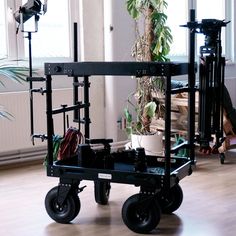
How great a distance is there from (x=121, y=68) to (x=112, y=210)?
39.6 inches

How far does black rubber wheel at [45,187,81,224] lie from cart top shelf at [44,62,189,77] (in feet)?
2.42

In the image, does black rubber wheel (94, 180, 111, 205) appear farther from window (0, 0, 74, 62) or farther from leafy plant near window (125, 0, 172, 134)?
window (0, 0, 74, 62)

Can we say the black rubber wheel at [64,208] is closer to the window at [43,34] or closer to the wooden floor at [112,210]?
the wooden floor at [112,210]

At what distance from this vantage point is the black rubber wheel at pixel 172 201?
10.8 ft

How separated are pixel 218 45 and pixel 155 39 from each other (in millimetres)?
1638

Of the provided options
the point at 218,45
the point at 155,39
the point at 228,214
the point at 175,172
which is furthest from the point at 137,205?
the point at 155,39

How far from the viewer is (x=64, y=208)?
10.3ft

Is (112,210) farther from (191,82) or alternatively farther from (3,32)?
(3,32)

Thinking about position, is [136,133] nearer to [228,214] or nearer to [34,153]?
[34,153]

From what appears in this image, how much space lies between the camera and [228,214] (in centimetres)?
327

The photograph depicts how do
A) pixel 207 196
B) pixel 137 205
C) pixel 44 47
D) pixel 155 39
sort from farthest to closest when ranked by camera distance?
pixel 44 47 → pixel 155 39 → pixel 207 196 → pixel 137 205

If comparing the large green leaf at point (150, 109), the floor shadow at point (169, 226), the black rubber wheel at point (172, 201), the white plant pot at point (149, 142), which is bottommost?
the floor shadow at point (169, 226)

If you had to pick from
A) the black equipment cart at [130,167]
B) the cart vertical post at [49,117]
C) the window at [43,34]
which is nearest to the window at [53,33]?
the window at [43,34]

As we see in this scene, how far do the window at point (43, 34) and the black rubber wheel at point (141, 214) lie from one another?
8.05ft
